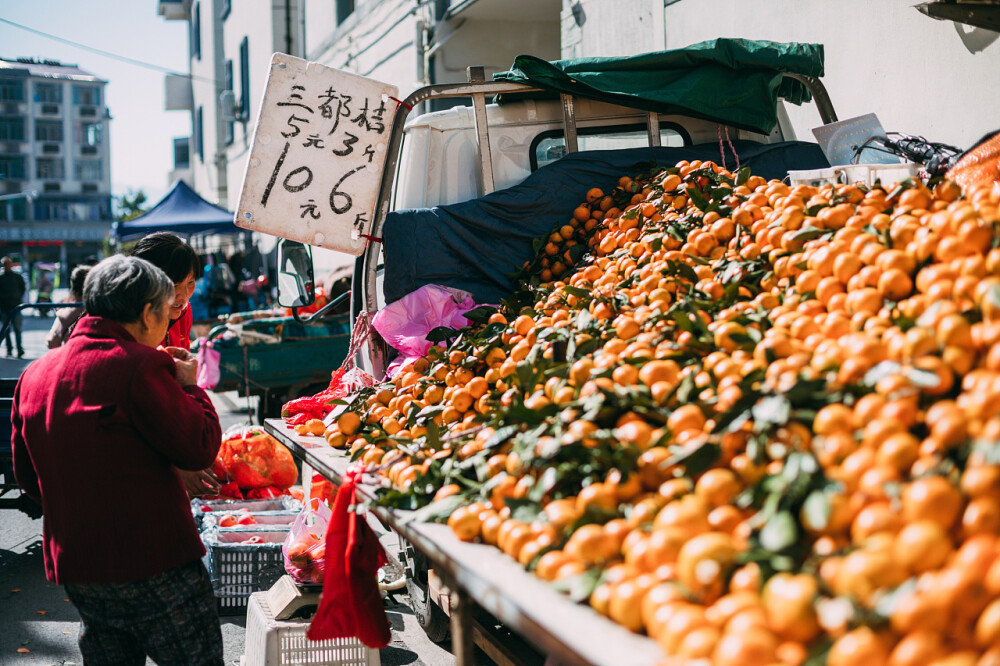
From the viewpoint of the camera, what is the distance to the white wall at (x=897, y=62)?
5.18m

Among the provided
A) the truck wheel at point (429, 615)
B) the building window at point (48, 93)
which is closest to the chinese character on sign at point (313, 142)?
the truck wheel at point (429, 615)

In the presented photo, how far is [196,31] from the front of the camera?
31.3m

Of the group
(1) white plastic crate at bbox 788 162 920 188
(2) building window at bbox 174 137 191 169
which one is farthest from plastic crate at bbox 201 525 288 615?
(2) building window at bbox 174 137 191 169

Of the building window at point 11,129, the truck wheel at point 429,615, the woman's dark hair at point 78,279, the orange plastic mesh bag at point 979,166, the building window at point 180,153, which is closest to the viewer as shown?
the orange plastic mesh bag at point 979,166

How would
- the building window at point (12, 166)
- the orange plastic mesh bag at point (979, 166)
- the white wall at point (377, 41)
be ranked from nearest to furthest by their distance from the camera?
1. the orange plastic mesh bag at point (979, 166)
2. the white wall at point (377, 41)
3. the building window at point (12, 166)

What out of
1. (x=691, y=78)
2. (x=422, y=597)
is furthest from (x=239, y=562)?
(x=691, y=78)

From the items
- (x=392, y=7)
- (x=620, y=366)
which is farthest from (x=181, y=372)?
(x=392, y=7)

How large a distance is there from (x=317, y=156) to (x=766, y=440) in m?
2.85

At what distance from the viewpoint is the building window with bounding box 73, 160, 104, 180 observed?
251 feet

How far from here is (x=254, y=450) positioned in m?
5.66

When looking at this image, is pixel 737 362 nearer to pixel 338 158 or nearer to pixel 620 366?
pixel 620 366

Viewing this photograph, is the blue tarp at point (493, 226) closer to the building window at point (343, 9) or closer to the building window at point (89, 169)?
the building window at point (343, 9)

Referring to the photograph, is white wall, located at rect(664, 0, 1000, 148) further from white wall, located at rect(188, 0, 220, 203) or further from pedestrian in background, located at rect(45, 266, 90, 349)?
white wall, located at rect(188, 0, 220, 203)

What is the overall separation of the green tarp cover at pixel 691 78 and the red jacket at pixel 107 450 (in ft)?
7.95
